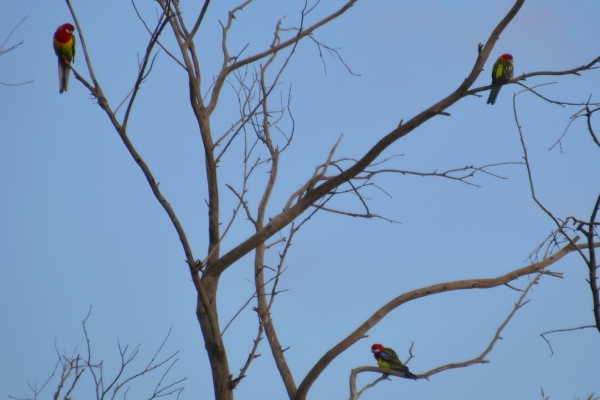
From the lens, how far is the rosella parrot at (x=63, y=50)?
4676 mm

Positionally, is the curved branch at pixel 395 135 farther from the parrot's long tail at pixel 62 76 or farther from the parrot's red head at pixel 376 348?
the parrot's red head at pixel 376 348

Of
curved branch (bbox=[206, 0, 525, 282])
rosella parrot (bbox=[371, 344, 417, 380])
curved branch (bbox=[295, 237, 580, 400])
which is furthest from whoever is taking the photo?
rosella parrot (bbox=[371, 344, 417, 380])

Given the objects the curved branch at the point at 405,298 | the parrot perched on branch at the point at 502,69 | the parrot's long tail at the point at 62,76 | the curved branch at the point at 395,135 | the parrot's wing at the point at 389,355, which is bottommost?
the curved branch at the point at 405,298

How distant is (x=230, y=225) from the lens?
2902 millimetres

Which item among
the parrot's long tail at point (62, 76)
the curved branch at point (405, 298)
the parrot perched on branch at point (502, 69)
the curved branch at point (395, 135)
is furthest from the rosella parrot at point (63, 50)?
the parrot perched on branch at point (502, 69)

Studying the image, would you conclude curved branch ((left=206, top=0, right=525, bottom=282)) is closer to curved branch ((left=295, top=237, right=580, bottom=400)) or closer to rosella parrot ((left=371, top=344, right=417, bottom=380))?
curved branch ((left=295, top=237, right=580, bottom=400))

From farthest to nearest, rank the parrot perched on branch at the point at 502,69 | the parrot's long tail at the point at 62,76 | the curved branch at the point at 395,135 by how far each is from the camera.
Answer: the parrot perched on branch at the point at 502,69
the parrot's long tail at the point at 62,76
the curved branch at the point at 395,135

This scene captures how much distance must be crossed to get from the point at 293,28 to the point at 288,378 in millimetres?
2379

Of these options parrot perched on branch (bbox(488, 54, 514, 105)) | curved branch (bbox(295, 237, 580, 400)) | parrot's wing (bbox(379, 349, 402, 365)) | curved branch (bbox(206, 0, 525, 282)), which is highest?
parrot perched on branch (bbox(488, 54, 514, 105))

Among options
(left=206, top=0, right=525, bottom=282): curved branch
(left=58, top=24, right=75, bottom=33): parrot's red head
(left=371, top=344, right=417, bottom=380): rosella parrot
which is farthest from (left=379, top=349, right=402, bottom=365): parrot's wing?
(left=58, top=24, right=75, bottom=33): parrot's red head

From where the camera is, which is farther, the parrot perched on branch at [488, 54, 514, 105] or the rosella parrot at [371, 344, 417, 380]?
the parrot perched on branch at [488, 54, 514, 105]

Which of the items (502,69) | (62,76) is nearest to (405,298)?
(62,76)

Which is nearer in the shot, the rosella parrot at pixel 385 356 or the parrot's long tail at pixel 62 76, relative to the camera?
the parrot's long tail at pixel 62 76

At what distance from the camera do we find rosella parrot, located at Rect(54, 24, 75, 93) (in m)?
4.68
